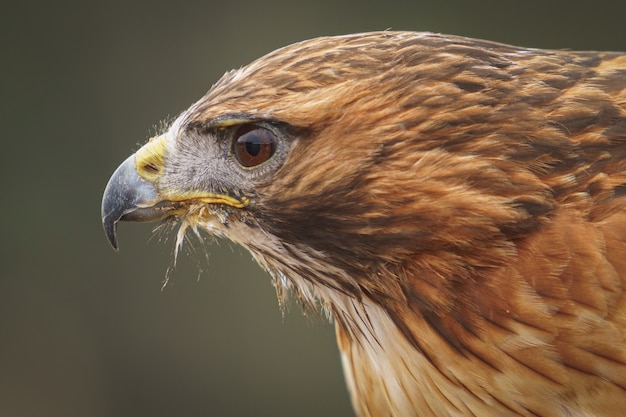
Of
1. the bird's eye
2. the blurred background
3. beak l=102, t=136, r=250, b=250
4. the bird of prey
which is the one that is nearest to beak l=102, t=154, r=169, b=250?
Answer: beak l=102, t=136, r=250, b=250

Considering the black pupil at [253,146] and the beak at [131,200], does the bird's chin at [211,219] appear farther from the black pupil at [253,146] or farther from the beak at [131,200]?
the black pupil at [253,146]

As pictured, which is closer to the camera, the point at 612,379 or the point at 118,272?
the point at 612,379

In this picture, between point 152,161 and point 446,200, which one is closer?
point 446,200

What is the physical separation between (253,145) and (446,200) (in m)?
0.47

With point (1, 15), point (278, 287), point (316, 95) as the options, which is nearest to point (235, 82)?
point (316, 95)

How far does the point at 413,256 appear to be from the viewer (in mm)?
1935

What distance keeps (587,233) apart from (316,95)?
2.17ft

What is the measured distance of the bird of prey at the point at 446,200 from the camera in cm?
180

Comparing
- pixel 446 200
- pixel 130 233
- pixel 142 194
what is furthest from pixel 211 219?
pixel 130 233

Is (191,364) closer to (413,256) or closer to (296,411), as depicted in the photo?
(296,411)

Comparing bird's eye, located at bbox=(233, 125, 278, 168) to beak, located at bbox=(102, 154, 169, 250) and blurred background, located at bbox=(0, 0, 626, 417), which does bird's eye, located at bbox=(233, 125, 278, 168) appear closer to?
beak, located at bbox=(102, 154, 169, 250)

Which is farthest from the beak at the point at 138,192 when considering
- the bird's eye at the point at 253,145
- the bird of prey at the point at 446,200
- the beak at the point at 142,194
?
the bird's eye at the point at 253,145

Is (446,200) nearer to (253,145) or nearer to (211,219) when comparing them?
(253,145)

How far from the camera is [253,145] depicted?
2.00m
